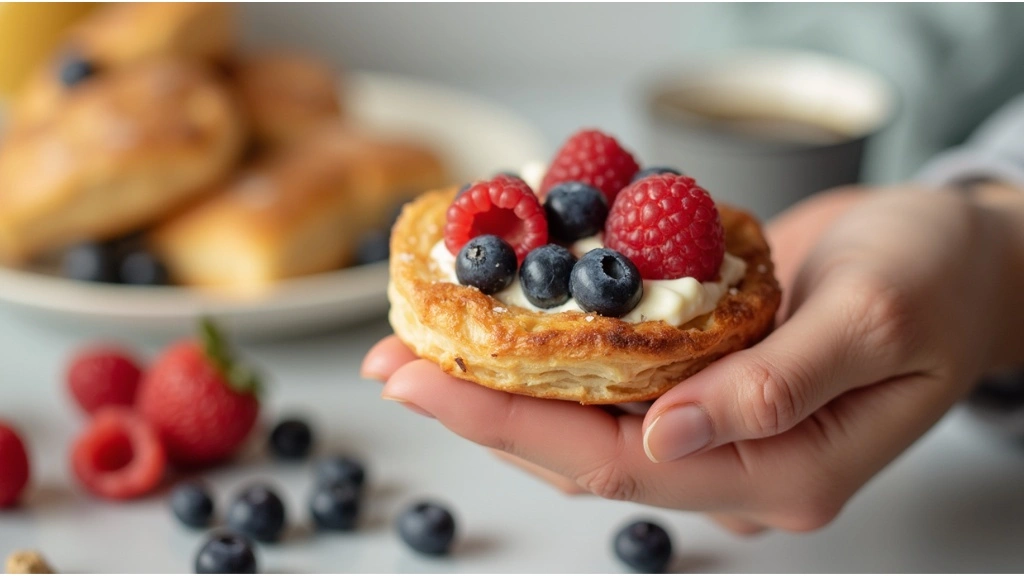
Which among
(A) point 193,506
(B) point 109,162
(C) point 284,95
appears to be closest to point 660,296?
(A) point 193,506

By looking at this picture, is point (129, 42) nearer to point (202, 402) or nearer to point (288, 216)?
point (288, 216)

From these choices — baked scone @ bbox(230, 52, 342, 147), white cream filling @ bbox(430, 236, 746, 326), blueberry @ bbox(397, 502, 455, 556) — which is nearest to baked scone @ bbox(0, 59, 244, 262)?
baked scone @ bbox(230, 52, 342, 147)

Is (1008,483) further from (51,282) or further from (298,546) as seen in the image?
(51,282)

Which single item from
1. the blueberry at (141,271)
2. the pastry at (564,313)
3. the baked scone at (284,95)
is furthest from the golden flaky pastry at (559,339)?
the baked scone at (284,95)

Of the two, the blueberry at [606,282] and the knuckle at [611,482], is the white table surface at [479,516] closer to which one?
the knuckle at [611,482]

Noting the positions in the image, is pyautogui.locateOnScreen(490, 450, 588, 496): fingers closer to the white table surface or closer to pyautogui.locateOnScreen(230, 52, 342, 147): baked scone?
the white table surface

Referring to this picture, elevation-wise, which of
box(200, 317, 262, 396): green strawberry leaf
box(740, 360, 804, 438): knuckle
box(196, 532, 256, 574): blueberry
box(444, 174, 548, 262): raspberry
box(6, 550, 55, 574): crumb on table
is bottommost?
box(6, 550, 55, 574): crumb on table
